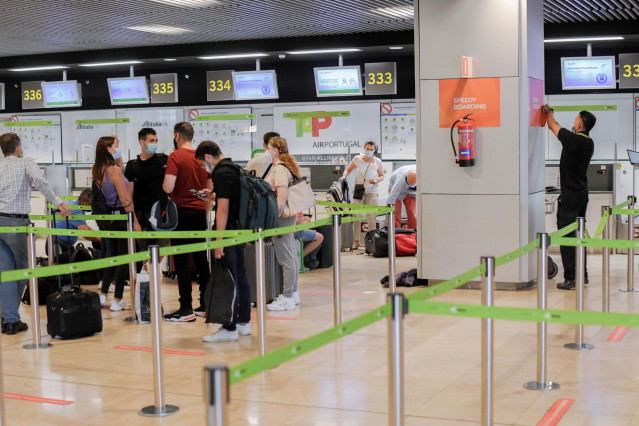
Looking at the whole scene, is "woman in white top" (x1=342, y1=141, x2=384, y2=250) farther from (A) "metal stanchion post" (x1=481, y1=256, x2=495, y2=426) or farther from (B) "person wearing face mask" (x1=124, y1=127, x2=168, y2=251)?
(A) "metal stanchion post" (x1=481, y1=256, x2=495, y2=426)

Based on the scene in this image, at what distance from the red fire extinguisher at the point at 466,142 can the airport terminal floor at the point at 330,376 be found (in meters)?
1.59

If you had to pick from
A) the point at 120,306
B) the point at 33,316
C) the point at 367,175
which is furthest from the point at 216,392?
the point at 367,175

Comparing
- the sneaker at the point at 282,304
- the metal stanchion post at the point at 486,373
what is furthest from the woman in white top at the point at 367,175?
the metal stanchion post at the point at 486,373

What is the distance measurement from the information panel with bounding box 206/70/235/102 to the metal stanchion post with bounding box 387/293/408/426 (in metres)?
12.3

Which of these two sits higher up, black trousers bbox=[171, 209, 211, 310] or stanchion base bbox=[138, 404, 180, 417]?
black trousers bbox=[171, 209, 211, 310]

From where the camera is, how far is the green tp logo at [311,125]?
14.8 metres

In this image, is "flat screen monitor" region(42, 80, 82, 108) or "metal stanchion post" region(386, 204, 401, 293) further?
"flat screen monitor" region(42, 80, 82, 108)

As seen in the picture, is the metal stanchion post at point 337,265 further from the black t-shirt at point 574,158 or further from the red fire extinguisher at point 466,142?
the black t-shirt at point 574,158

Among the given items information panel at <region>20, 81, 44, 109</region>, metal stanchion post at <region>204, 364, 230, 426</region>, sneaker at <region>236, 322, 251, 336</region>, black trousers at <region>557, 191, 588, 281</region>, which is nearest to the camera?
metal stanchion post at <region>204, 364, 230, 426</region>

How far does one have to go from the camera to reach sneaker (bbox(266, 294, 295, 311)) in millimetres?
7594

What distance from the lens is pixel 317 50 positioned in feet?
43.3

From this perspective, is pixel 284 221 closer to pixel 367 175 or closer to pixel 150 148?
pixel 150 148

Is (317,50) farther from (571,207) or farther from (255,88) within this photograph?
(571,207)

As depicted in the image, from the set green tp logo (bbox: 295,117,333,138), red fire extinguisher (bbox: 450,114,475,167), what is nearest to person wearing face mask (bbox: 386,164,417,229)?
green tp logo (bbox: 295,117,333,138)
